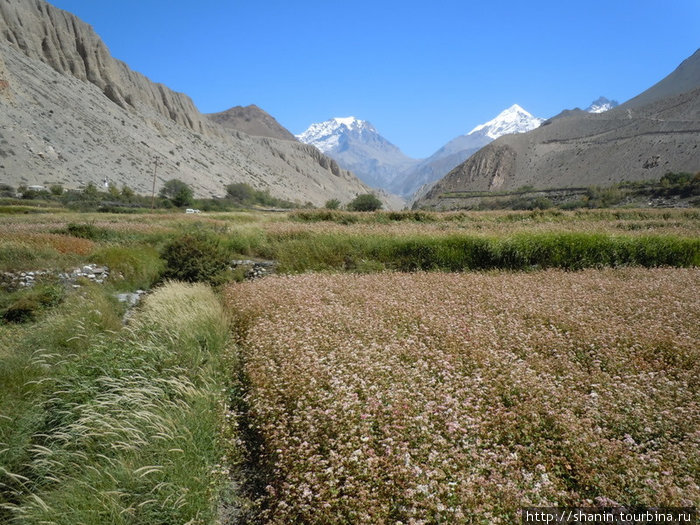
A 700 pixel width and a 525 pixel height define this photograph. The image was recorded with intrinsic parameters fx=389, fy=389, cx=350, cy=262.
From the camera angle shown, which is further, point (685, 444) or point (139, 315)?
point (139, 315)

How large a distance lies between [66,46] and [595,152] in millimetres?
137279

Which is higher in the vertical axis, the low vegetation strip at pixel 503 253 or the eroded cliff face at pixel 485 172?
the eroded cliff face at pixel 485 172

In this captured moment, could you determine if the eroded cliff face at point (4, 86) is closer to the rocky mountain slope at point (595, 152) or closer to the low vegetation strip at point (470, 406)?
the low vegetation strip at point (470, 406)

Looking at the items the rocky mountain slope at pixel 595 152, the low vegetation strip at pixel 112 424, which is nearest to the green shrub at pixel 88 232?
the low vegetation strip at pixel 112 424

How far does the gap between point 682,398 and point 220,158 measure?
123002mm

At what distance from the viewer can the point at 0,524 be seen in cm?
382

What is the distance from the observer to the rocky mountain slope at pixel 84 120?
6053 centimetres

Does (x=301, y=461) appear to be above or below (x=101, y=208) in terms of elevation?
below

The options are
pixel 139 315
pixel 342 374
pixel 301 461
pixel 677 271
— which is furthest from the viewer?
pixel 677 271

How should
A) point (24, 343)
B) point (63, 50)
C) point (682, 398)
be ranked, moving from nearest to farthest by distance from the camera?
point (682, 398) < point (24, 343) < point (63, 50)

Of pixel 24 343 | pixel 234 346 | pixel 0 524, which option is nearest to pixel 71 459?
pixel 0 524

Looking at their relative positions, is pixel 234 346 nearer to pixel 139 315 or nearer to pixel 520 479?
pixel 139 315

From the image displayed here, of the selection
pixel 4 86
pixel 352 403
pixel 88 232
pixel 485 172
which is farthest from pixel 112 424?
pixel 485 172

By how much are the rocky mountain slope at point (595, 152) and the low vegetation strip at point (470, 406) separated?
103 metres
